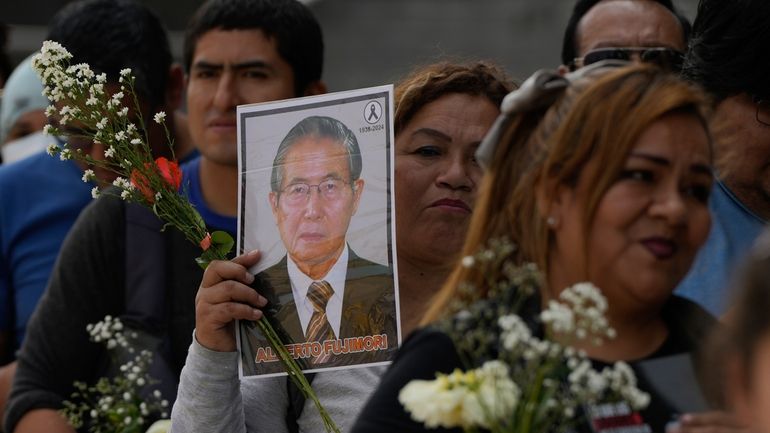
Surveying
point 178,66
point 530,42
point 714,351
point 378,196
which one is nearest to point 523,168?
point 714,351

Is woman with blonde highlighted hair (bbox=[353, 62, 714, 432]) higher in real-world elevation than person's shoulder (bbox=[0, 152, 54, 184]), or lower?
lower

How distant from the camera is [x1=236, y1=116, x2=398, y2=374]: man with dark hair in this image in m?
3.28

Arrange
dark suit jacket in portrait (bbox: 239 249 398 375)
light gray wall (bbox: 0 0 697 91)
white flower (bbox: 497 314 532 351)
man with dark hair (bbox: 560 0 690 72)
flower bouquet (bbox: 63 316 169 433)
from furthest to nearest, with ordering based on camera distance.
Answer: light gray wall (bbox: 0 0 697 91), man with dark hair (bbox: 560 0 690 72), flower bouquet (bbox: 63 316 169 433), dark suit jacket in portrait (bbox: 239 249 398 375), white flower (bbox: 497 314 532 351)

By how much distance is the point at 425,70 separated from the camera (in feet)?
12.8

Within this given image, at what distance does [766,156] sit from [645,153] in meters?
1.13

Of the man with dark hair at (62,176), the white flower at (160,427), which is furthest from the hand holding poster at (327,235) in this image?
the man with dark hair at (62,176)

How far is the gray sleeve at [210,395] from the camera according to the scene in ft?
10.9

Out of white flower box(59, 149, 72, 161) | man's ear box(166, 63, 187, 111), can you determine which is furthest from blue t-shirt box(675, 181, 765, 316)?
man's ear box(166, 63, 187, 111)

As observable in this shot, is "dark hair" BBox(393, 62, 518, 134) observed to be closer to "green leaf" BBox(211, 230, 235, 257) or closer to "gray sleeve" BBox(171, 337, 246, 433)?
"green leaf" BBox(211, 230, 235, 257)

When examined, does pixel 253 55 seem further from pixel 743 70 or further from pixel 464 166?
pixel 743 70

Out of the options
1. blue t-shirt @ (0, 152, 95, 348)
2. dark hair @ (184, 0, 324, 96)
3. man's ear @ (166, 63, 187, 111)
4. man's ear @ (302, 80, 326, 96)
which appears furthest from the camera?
man's ear @ (166, 63, 187, 111)

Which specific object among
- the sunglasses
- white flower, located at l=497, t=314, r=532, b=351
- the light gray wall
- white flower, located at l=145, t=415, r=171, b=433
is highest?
the light gray wall

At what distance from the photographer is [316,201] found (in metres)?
3.32

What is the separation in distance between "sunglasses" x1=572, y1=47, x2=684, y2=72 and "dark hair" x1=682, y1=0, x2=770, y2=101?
1.58 feet
